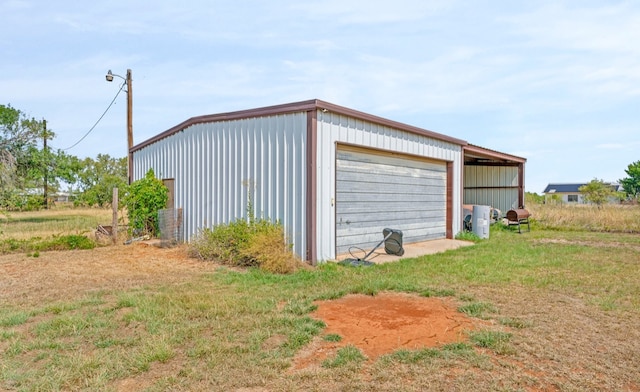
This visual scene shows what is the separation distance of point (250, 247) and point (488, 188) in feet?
50.2

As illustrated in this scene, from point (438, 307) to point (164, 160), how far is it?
9784 mm

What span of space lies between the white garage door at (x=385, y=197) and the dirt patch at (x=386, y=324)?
11.8ft

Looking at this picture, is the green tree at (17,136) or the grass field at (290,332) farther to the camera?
the green tree at (17,136)

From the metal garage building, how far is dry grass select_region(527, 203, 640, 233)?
21.1ft

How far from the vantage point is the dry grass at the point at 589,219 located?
15.4 metres

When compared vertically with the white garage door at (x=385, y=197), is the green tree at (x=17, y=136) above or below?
above

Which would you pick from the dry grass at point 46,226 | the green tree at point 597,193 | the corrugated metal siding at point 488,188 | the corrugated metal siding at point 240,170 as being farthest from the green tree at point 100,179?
the green tree at point 597,193

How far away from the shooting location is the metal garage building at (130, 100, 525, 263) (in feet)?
25.8

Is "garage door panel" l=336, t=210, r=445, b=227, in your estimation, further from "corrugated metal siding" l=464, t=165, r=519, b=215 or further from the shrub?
"corrugated metal siding" l=464, t=165, r=519, b=215

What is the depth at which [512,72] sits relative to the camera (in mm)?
11133

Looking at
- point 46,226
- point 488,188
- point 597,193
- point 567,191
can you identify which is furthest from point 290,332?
point 567,191

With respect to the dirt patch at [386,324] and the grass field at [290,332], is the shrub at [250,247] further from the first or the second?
the dirt patch at [386,324]

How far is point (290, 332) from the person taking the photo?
4016mm

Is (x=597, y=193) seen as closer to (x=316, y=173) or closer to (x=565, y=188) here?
(x=565, y=188)
